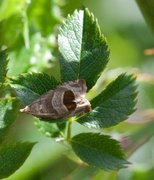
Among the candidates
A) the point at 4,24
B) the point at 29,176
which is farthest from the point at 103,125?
the point at 29,176

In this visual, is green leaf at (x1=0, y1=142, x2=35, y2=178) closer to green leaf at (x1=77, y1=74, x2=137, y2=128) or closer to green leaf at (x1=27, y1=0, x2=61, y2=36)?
green leaf at (x1=77, y1=74, x2=137, y2=128)

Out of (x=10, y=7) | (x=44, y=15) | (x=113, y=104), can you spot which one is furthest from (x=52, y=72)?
(x=113, y=104)

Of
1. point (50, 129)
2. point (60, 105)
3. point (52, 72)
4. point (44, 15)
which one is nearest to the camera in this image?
point (60, 105)

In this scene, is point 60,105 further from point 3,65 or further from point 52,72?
point 52,72

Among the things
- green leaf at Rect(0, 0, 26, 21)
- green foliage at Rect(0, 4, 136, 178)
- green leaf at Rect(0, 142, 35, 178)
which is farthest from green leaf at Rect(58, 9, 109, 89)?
green leaf at Rect(0, 0, 26, 21)

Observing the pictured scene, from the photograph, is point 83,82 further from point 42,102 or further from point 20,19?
point 20,19

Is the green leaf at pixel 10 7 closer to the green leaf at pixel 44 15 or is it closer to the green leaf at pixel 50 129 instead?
the green leaf at pixel 44 15

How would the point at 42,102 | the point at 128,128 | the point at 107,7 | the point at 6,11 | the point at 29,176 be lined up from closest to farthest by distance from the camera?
1. the point at 42,102
2. the point at 6,11
3. the point at 128,128
4. the point at 29,176
5. the point at 107,7
